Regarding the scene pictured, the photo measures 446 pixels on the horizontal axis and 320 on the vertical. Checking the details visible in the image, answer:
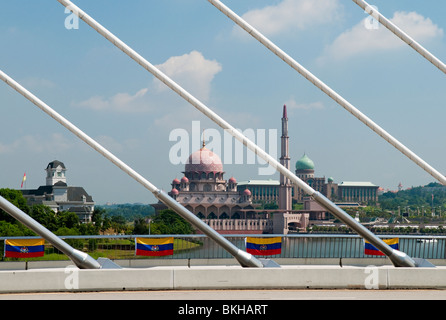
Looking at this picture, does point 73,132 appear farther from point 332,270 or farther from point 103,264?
point 332,270

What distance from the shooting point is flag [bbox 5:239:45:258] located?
1616 cm

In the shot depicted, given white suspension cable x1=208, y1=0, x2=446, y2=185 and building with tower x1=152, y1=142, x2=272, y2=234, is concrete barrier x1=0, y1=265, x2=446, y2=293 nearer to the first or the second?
white suspension cable x1=208, y1=0, x2=446, y2=185

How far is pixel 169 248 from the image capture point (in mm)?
17031

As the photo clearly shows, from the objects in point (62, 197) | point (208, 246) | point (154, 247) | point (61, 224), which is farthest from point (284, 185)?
point (154, 247)

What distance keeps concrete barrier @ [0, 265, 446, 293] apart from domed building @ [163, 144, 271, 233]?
135 meters

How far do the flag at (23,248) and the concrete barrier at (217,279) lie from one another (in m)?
2.58

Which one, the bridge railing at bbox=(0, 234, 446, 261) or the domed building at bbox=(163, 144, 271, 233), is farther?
the domed building at bbox=(163, 144, 271, 233)

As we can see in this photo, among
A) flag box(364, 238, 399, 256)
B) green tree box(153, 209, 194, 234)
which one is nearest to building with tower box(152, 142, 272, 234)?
green tree box(153, 209, 194, 234)

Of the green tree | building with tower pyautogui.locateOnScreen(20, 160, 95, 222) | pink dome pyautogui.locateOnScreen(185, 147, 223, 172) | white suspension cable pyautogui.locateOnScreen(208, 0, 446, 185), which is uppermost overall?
pink dome pyautogui.locateOnScreen(185, 147, 223, 172)

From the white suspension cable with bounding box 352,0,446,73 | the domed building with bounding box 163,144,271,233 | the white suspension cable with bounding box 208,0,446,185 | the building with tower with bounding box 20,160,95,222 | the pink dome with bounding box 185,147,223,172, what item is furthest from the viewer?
the pink dome with bounding box 185,147,223,172

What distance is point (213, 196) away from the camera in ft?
506

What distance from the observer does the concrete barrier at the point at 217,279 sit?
1332 centimetres

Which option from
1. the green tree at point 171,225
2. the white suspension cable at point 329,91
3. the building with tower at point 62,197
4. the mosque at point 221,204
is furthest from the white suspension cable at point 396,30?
the mosque at point 221,204

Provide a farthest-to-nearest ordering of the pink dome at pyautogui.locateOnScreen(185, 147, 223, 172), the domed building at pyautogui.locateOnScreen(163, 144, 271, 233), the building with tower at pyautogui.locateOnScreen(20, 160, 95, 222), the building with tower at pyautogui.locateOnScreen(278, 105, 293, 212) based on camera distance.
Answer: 1. the building with tower at pyautogui.locateOnScreen(278, 105, 293, 212)
2. the pink dome at pyautogui.locateOnScreen(185, 147, 223, 172)
3. the domed building at pyautogui.locateOnScreen(163, 144, 271, 233)
4. the building with tower at pyautogui.locateOnScreen(20, 160, 95, 222)
